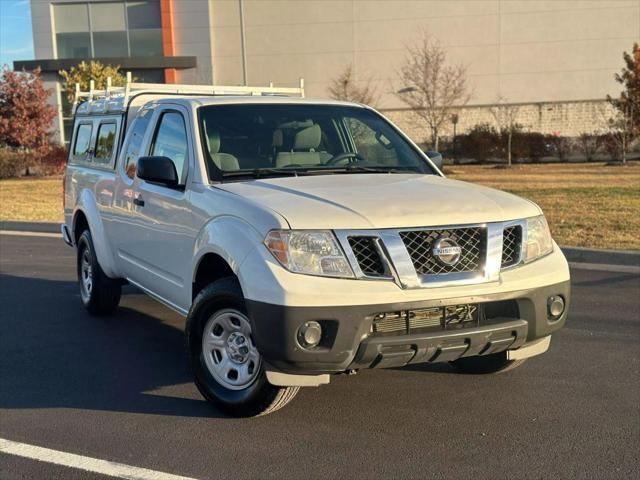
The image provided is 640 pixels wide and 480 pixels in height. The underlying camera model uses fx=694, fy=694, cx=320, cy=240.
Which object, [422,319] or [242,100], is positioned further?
[242,100]

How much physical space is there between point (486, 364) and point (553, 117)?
112 ft

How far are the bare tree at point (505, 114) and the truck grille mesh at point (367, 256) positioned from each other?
30.4m

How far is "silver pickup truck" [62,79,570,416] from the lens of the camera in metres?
3.54

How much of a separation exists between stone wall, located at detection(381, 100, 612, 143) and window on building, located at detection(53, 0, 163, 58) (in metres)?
13.2

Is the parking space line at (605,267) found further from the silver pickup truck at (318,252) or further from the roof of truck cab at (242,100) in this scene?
the roof of truck cab at (242,100)

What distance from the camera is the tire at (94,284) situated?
652 centimetres

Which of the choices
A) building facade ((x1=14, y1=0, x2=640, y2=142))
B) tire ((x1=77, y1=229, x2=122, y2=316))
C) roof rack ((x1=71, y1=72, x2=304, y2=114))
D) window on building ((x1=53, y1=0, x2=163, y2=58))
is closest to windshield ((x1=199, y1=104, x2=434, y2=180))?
roof rack ((x1=71, y1=72, x2=304, y2=114))

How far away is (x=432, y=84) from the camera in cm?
3275

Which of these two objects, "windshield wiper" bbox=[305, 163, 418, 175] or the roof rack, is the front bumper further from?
the roof rack

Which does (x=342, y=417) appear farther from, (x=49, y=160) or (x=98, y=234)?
(x=49, y=160)

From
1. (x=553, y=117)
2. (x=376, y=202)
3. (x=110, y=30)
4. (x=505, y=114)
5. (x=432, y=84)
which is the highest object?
(x=110, y=30)

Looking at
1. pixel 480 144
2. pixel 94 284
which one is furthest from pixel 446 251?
pixel 480 144

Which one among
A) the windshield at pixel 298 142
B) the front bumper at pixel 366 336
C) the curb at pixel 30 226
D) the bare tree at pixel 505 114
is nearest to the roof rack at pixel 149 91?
the windshield at pixel 298 142

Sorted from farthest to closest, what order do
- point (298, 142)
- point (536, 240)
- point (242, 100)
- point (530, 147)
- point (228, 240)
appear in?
point (530, 147), point (242, 100), point (298, 142), point (536, 240), point (228, 240)
